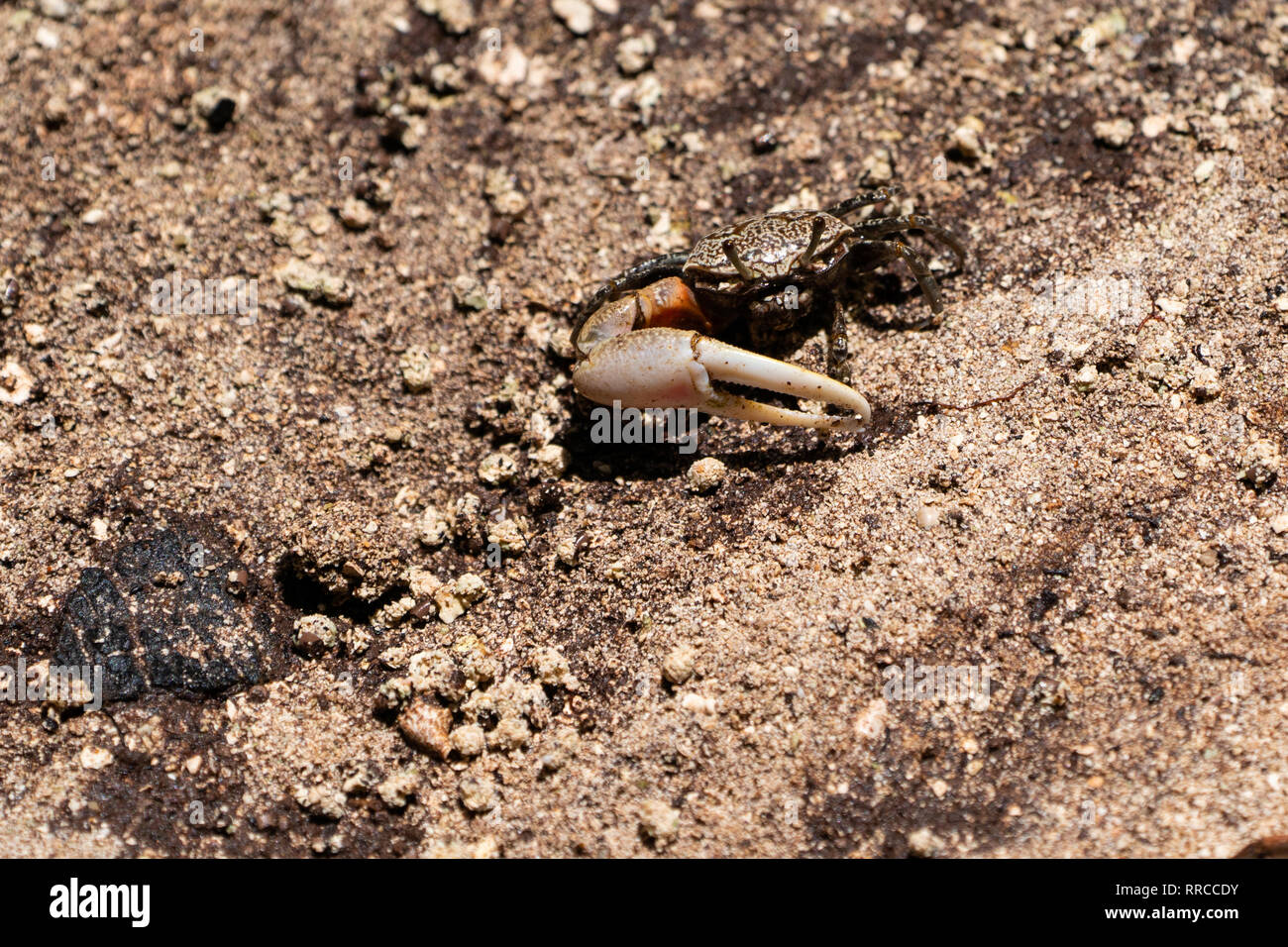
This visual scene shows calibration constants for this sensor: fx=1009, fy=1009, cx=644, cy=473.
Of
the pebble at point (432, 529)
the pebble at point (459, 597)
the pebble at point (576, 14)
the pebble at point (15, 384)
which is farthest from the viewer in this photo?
the pebble at point (576, 14)

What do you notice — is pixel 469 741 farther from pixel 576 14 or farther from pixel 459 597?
pixel 576 14

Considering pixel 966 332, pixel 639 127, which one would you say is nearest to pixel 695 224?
pixel 639 127

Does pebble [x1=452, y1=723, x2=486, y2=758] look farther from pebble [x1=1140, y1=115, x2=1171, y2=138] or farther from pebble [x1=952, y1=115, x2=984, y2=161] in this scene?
pebble [x1=1140, y1=115, x2=1171, y2=138]

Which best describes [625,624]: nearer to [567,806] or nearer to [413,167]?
[567,806]

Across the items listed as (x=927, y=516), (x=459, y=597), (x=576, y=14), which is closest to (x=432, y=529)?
(x=459, y=597)

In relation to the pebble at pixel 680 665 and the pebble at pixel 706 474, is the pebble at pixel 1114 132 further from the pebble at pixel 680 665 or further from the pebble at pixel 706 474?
the pebble at pixel 680 665

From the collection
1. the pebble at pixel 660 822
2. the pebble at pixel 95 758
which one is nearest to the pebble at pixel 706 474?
the pebble at pixel 660 822

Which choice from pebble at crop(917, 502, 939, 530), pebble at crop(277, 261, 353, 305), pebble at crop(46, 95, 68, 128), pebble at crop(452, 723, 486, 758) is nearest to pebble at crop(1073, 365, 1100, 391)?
pebble at crop(917, 502, 939, 530)
